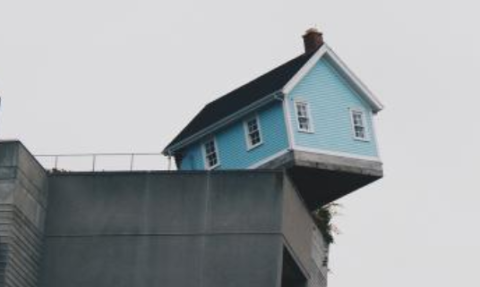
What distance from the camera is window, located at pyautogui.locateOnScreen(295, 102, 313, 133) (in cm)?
7044

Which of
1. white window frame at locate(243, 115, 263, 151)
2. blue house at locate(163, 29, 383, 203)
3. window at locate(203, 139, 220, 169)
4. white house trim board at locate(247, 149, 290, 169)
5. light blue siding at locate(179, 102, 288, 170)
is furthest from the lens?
window at locate(203, 139, 220, 169)

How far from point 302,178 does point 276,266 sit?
5780 millimetres

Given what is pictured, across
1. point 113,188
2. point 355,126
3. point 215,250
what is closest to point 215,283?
point 215,250

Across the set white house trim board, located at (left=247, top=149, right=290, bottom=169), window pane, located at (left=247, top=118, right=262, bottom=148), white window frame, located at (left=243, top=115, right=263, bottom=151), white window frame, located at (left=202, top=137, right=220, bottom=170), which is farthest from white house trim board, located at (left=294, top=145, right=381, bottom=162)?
white window frame, located at (left=202, top=137, right=220, bottom=170)

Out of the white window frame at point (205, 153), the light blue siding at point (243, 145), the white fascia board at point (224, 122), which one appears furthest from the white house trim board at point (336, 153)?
the white window frame at point (205, 153)

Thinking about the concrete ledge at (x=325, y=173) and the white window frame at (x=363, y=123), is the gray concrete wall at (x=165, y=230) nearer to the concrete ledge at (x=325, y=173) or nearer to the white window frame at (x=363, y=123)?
the concrete ledge at (x=325, y=173)

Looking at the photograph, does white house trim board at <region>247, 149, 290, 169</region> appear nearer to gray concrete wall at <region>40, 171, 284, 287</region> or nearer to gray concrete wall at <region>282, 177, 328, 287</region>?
gray concrete wall at <region>282, 177, 328, 287</region>

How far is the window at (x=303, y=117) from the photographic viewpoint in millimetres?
70438

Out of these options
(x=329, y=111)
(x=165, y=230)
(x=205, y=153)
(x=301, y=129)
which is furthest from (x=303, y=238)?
(x=205, y=153)

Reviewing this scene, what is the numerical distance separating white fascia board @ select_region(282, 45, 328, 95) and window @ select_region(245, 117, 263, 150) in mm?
1973

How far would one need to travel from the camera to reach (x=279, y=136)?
69.9 meters

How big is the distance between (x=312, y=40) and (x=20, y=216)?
16710 millimetres

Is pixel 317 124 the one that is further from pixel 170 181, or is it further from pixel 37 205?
pixel 37 205

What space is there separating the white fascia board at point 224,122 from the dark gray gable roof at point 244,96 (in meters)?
0.23
